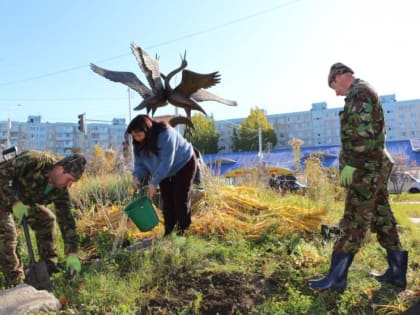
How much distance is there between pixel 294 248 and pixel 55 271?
2063mm

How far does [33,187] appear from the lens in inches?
133

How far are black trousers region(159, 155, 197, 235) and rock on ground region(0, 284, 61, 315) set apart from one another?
154 cm

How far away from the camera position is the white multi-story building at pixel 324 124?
83812 millimetres

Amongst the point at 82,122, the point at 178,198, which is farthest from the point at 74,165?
the point at 82,122

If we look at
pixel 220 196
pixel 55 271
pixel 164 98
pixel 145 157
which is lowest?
pixel 55 271

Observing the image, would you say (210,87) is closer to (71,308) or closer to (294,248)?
(294,248)

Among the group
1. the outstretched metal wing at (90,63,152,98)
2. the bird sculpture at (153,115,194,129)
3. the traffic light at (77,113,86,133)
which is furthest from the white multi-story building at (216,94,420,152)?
the outstretched metal wing at (90,63,152,98)

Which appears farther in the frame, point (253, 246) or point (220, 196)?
point (220, 196)

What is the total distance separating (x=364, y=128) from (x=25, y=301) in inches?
94.0

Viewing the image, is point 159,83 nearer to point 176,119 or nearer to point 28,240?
point 176,119

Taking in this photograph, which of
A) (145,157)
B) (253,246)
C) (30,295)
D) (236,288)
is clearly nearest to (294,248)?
(253,246)

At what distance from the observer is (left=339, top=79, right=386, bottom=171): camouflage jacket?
9.28ft

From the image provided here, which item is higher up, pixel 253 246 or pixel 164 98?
pixel 164 98

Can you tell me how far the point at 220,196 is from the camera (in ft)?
18.1
